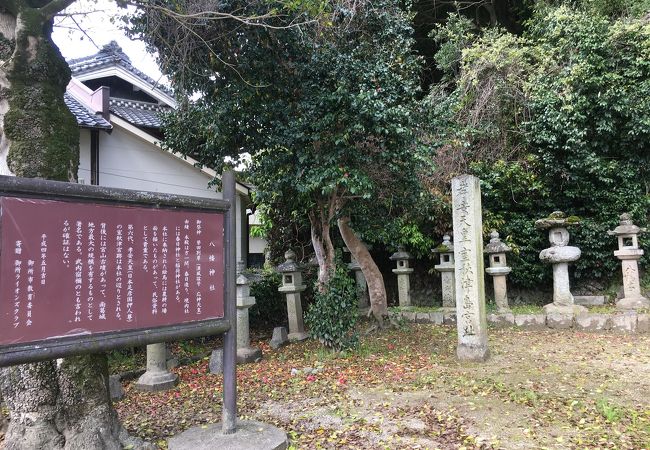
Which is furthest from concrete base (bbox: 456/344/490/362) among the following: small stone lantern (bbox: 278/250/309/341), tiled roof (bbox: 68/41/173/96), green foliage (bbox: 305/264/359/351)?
tiled roof (bbox: 68/41/173/96)

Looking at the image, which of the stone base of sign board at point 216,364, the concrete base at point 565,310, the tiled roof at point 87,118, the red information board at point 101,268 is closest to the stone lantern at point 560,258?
the concrete base at point 565,310

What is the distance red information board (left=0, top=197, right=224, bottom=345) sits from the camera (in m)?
2.91

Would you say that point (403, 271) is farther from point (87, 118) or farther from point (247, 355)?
point (87, 118)

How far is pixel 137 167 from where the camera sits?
1109 centimetres

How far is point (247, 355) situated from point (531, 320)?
254 inches

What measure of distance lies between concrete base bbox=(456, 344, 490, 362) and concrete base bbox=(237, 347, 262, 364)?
3.68 meters

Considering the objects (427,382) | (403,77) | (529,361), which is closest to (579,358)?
(529,361)

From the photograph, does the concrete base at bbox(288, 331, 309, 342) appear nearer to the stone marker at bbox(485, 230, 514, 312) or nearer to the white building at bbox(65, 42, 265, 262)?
the white building at bbox(65, 42, 265, 262)

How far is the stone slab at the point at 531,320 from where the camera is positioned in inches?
392

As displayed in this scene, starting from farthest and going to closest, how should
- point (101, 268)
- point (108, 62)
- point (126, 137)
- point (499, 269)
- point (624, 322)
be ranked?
point (108, 62) < point (126, 137) < point (499, 269) < point (624, 322) < point (101, 268)

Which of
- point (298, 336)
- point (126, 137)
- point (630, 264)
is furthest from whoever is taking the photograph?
point (126, 137)

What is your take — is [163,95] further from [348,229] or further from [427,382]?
[427,382]

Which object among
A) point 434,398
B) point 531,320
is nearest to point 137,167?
point 434,398

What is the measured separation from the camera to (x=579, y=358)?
7129mm
